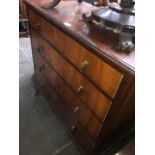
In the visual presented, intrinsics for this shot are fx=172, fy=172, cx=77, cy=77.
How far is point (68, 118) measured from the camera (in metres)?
1.42

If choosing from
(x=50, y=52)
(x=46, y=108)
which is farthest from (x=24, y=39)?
(x=50, y=52)

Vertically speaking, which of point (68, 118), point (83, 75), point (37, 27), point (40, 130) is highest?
point (37, 27)

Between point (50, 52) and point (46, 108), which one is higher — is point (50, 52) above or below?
above

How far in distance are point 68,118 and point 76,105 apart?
0.27 m

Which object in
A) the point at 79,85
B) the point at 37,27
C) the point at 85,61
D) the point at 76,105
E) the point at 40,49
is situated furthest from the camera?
the point at 40,49

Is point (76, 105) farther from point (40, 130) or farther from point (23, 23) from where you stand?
point (23, 23)

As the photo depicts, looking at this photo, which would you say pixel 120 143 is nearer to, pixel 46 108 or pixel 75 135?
pixel 75 135

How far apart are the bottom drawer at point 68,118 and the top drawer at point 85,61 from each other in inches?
19.2

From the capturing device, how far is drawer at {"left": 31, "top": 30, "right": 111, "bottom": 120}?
2.99 ft

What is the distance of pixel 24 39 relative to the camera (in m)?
2.97

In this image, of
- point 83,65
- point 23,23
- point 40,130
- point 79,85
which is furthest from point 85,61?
point 23,23
